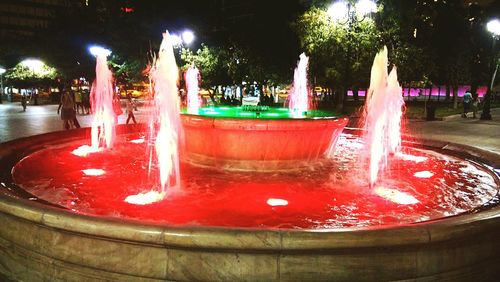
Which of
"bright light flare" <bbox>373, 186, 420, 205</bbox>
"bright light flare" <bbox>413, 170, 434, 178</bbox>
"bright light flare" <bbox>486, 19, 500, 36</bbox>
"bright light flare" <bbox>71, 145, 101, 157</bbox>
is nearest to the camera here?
"bright light flare" <bbox>373, 186, 420, 205</bbox>

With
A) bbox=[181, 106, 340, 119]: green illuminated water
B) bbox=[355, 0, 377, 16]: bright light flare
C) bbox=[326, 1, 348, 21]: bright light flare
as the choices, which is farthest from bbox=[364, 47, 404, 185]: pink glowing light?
bbox=[326, 1, 348, 21]: bright light flare

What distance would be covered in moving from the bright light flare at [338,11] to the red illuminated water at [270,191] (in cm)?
1281

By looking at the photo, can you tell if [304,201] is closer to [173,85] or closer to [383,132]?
[173,85]

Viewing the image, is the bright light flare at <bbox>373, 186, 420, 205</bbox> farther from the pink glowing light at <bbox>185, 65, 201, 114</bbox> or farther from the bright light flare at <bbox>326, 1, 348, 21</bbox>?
the pink glowing light at <bbox>185, 65, 201, 114</bbox>

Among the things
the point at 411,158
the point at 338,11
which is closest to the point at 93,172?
the point at 411,158

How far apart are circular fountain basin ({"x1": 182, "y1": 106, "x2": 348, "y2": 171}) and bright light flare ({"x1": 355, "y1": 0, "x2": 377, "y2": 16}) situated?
12206mm

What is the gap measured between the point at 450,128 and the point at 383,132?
11.0 m

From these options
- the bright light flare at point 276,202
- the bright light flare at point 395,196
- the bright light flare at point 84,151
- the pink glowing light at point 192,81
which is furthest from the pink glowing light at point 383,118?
the pink glowing light at point 192,81

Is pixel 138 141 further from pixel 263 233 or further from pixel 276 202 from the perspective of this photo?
pixel 263 233

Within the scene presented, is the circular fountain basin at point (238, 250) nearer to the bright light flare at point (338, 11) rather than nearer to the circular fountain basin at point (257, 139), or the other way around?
the circular fountain basin at point (257, 139)

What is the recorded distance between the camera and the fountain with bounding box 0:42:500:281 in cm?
345

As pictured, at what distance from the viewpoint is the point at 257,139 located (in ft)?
24.7

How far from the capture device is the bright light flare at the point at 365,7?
18.6 metres

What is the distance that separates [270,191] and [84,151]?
536 cm
